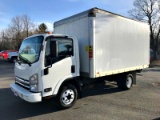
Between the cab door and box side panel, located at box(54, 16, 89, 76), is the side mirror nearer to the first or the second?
the cab door

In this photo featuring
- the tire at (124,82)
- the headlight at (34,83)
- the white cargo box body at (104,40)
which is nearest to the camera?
the headlight at (34,83)

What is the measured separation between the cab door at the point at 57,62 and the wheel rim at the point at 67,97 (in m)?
0.47

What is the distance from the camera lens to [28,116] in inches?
225

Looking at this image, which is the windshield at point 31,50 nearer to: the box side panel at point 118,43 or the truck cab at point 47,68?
the truck cab at point 47,68

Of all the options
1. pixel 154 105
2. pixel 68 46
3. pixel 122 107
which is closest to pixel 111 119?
pixel 122 107

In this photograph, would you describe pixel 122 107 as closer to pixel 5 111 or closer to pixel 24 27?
pixel 5 111

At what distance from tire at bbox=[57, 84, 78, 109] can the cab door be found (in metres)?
0.34

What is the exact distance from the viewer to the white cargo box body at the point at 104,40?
21.1ft

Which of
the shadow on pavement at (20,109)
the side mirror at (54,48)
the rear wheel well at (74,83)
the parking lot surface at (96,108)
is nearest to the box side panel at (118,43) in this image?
the rear wheel well at (74,83)

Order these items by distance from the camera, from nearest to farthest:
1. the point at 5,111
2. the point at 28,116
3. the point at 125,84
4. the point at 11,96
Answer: the point at 28,116 < the point at 5,111 < the point at 11,96 < the point at 125,84

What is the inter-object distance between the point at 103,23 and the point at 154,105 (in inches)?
127

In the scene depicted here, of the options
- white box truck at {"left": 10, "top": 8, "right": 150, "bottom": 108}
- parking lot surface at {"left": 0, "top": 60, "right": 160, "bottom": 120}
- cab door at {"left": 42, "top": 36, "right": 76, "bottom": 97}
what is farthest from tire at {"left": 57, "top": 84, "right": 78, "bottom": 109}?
cab door at {"left": 42, "top": 36, "right": 76, "bottom": 97}

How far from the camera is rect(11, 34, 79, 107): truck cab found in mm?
5535

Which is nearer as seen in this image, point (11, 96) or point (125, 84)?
point (11, 96)
